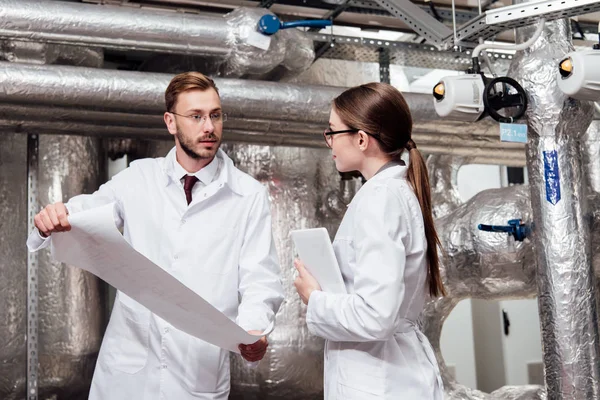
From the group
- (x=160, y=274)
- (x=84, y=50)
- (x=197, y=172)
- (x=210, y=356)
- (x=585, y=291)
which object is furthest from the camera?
(x=84, y=50)

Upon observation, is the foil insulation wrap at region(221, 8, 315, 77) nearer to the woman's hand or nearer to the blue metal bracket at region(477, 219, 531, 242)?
the blue metal bracket at region(477, 219, 531, 242)

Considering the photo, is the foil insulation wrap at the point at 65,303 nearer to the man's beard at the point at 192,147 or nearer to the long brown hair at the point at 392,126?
the man's beard at the point at 192,147

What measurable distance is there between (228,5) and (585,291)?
174cm

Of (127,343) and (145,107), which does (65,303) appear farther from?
(127,343)

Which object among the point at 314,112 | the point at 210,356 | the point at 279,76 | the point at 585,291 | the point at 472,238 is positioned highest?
the point at 279,76

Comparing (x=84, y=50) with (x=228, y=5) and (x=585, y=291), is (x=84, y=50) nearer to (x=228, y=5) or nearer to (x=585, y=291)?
(x=228, y=5)

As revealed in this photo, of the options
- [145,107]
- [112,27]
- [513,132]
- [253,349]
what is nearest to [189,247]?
[253,349]

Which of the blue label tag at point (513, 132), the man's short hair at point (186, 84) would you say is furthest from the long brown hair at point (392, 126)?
the blue label tag at point (513, 132)

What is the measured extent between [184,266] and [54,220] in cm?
37

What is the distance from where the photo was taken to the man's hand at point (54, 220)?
1.34 m

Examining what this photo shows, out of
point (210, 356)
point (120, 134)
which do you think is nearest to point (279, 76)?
point (120, 134)

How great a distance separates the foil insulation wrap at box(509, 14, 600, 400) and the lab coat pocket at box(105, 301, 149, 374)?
1360 millimetres

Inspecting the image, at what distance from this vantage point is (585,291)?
2350 mm

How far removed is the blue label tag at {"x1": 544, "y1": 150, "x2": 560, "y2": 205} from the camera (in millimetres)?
2369
